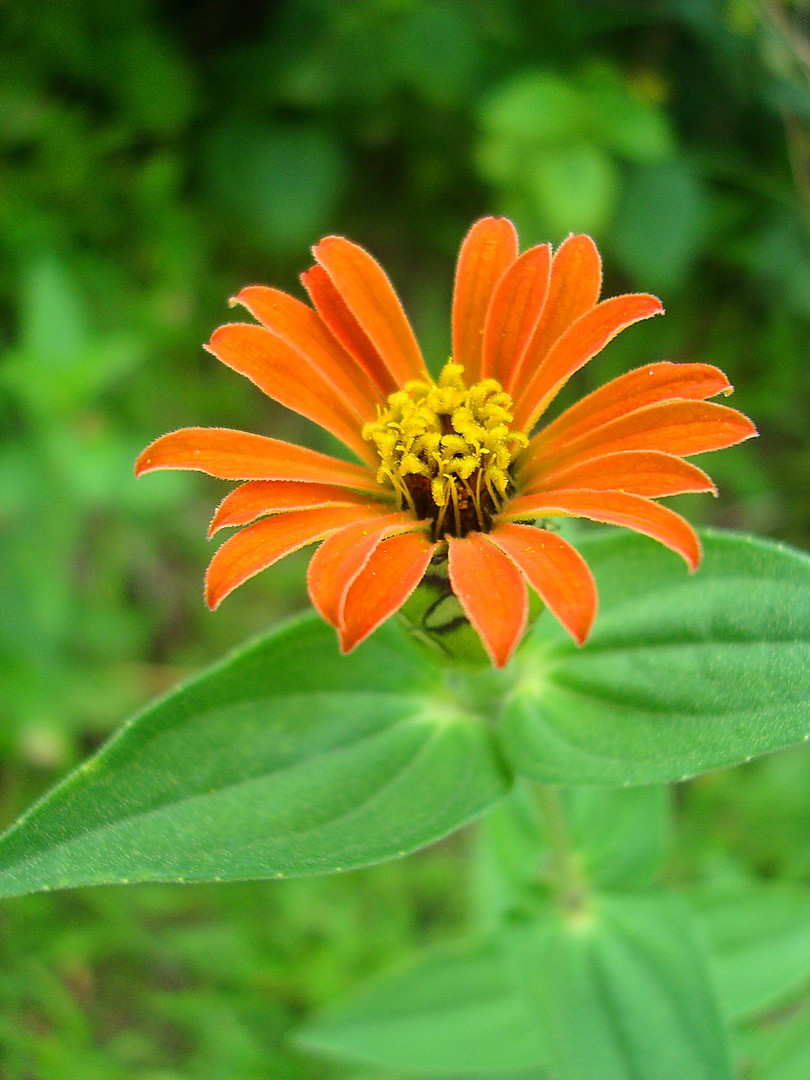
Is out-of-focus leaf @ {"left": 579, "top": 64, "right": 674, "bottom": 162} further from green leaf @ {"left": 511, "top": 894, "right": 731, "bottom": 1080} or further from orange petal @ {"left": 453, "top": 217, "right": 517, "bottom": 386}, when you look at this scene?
green leaf @ {"left": 511, "top": 894, "right": 731, "bottom": 1080}

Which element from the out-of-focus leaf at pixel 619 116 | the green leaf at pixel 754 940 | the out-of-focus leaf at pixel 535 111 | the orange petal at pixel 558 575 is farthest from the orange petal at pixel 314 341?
the out-of-focus leaf at pixel 619 116

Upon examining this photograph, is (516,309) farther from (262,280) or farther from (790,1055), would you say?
(262,280)

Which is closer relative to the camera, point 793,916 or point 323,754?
point 323,754

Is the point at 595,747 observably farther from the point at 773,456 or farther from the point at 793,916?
the point at 773,456

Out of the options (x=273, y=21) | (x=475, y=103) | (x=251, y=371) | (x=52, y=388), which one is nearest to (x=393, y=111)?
(x=475, y=103)

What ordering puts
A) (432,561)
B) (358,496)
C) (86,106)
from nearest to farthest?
1. (432,561)
2. (358,496)
3. (86,106)

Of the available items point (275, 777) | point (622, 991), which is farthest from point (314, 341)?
point (622, 991)
